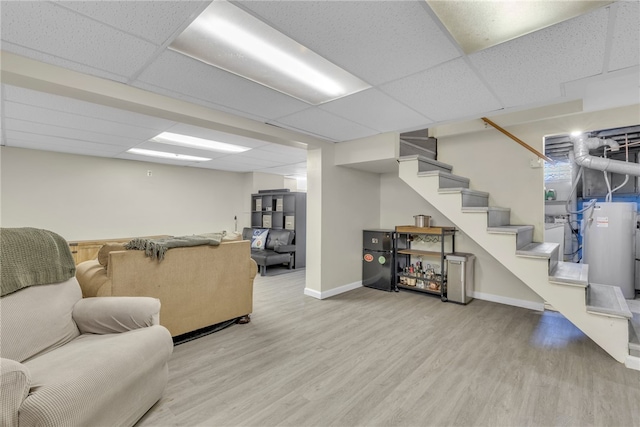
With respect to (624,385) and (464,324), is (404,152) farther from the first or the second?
(624,385)

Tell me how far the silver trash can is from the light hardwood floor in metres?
0.48

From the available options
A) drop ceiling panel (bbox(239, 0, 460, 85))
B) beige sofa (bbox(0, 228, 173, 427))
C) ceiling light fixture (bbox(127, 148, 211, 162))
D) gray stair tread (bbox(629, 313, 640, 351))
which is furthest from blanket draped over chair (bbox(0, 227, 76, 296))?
gray stair tread (bbox(629, 313, 640, 351))

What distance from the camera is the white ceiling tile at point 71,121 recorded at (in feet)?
9.63

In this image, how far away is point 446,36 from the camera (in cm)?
165

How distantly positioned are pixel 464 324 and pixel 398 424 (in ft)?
6.08

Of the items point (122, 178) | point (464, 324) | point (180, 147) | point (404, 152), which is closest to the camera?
point (464, 324)

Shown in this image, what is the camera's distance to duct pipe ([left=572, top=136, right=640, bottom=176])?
13.8 feet

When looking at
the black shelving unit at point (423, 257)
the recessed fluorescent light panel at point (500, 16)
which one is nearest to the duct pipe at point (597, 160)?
the black shelving unit at point (423, 257)

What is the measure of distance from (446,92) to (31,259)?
10.7ft

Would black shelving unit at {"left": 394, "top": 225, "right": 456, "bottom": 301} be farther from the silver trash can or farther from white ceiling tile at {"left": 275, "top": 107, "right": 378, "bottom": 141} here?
white ceiling tile at {"left": 275, "top": 107, "right": 378, "bottom": 141}

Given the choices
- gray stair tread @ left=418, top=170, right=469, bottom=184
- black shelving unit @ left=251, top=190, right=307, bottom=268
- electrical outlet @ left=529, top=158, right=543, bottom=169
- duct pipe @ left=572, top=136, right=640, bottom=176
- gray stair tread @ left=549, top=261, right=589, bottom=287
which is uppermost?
Answer: duct pipe @ left=572, top=136, right=640, bottom=176

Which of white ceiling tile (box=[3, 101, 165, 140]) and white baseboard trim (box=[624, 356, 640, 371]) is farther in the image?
white ceiling tile (box=[3, 101, 165, 140])

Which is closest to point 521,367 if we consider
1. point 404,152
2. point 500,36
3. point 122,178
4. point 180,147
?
point 500,36

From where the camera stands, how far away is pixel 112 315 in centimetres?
183
